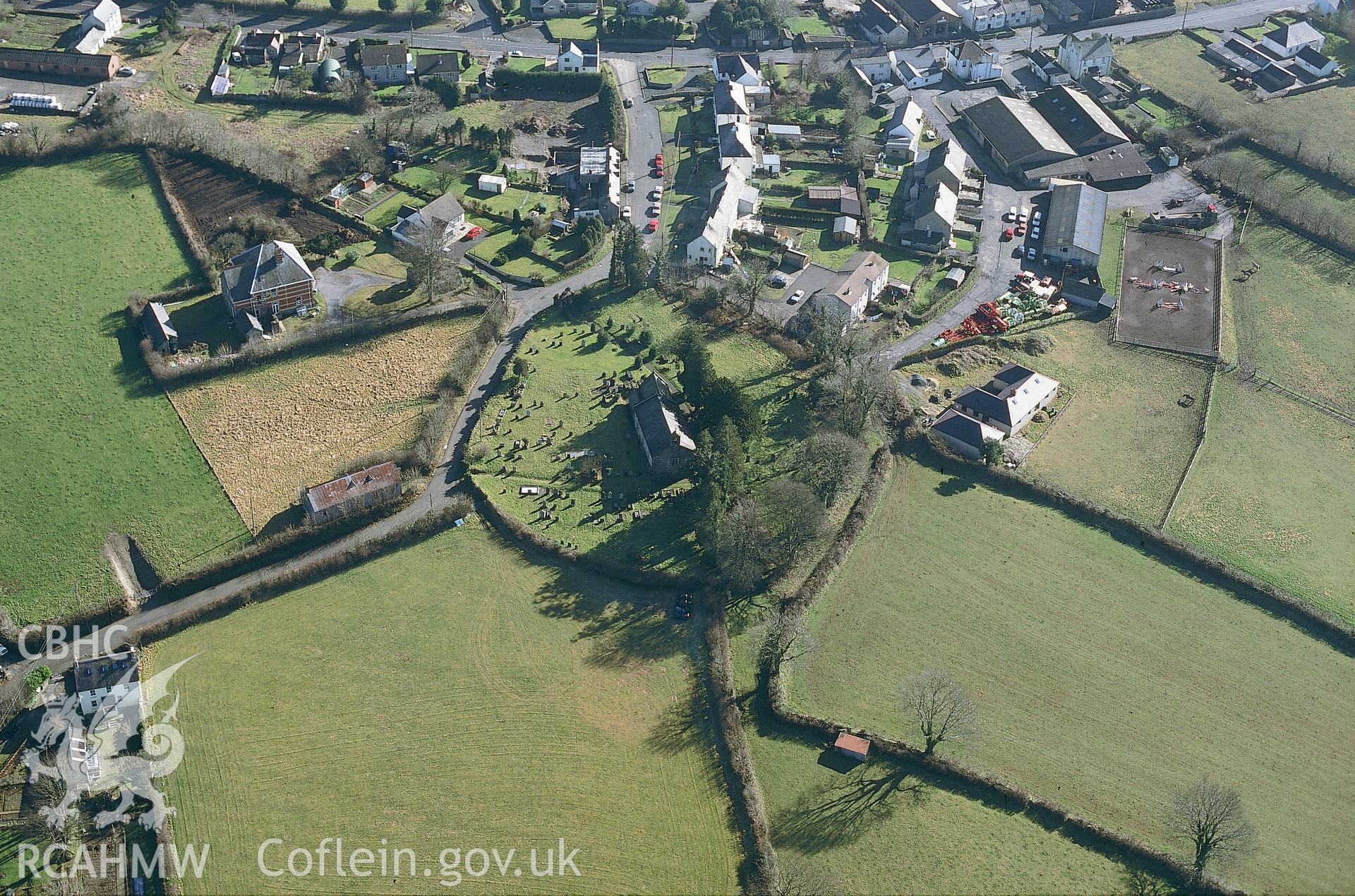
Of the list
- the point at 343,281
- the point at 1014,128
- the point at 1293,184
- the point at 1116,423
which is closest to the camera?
the point at 1116,423

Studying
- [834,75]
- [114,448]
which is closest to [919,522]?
[114,448]

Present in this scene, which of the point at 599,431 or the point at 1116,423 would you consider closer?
the point at 599,431

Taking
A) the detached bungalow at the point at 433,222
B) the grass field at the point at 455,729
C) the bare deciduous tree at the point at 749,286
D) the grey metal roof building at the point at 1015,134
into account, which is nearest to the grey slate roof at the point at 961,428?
the bare deciduous tree at the point at 749,286

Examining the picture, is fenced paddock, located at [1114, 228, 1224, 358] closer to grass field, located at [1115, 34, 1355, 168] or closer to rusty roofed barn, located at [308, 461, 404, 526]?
grass field, located at [1115, 34, 1355, 168]

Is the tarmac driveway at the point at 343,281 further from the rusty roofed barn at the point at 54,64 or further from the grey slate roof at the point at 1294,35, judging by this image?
the grey slate roof at the point at 1294,35

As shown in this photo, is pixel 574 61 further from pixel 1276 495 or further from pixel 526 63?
pixel 1276 495

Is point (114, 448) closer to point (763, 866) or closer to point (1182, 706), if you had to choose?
point (763, 866)

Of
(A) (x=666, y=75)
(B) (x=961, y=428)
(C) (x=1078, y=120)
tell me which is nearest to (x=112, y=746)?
(B) (x=961, y=428)
